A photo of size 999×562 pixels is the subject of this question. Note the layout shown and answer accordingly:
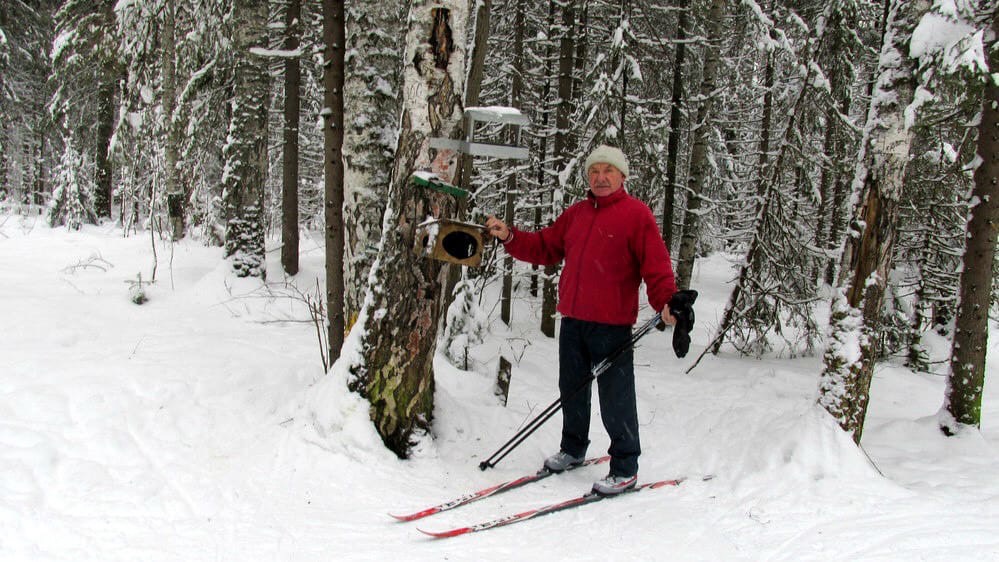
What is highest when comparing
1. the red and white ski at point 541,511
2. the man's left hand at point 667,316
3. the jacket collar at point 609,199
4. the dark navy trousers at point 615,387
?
the jacket collar at point 609,199

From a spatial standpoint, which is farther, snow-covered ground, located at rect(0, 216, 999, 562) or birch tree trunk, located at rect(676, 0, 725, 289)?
birch tree trunk, located at rect(676, 0, 725, 289)

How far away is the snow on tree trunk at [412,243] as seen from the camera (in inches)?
152

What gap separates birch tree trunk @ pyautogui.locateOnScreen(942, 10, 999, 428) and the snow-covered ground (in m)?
0.38

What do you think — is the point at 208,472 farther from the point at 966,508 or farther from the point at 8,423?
the point at 966,508

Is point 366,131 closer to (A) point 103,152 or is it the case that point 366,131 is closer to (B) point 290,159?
(B) point 290,159

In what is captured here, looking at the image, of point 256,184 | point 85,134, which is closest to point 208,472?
point 256,184

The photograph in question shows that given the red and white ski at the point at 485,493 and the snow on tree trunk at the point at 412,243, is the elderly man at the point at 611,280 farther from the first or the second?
the snow on tree trunk at the point at 412,243

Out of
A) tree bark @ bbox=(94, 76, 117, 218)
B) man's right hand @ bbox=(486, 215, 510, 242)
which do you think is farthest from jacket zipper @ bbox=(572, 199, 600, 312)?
tree bark @ bbox=(94, 76, 117, 218)

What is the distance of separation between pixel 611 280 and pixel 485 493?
1612 mm

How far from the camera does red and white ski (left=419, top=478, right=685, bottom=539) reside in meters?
3.13

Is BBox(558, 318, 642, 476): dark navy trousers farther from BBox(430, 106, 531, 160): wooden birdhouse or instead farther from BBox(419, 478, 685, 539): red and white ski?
BBox(430, 106, 531, 160): wooden birdhouse

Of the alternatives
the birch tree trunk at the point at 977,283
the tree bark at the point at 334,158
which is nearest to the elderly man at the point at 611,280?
the tree bark at the point at 334,158

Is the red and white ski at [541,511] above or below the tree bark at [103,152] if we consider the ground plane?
below

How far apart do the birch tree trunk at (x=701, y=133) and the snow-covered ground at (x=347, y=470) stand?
4795 millimetres
